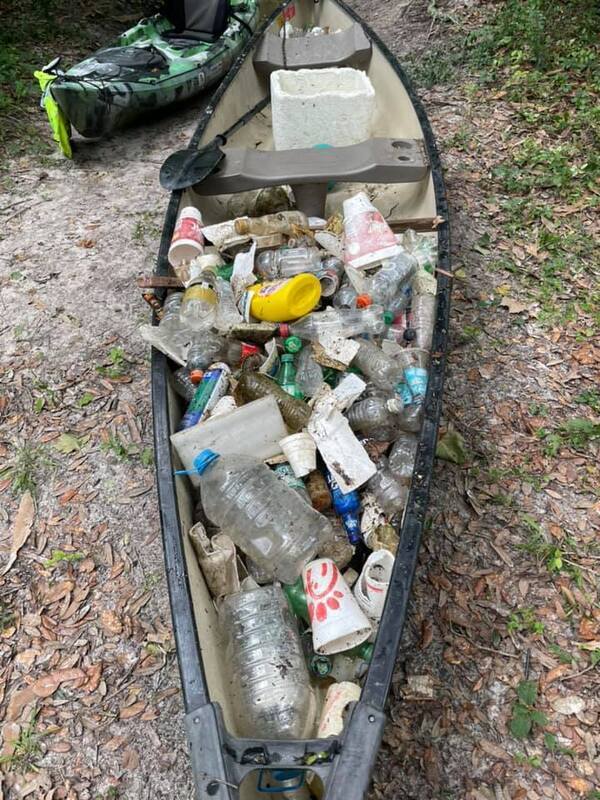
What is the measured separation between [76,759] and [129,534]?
971mm

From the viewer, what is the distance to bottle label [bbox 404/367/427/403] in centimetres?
246

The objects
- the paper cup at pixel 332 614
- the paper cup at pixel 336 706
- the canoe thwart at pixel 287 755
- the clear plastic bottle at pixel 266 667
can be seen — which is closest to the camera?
the canoe thwart at pixel 287 755

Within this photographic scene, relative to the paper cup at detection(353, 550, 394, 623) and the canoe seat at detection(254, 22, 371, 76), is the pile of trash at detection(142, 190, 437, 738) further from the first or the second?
the canoe seat at detection(254, 22, 371, 76)

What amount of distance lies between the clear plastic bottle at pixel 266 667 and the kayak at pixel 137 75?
4.86 meters

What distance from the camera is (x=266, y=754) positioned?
1.46 m

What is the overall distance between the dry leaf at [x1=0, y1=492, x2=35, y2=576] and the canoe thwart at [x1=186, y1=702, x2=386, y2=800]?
168 centimetres

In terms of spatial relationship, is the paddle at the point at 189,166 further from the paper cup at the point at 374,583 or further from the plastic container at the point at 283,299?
the paper cup at the point at 374,583

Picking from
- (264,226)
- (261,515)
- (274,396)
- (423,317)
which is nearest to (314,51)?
(264,226)

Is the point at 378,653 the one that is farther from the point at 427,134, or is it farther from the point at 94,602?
the point at 427,134

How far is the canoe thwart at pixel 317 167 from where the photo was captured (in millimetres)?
3412

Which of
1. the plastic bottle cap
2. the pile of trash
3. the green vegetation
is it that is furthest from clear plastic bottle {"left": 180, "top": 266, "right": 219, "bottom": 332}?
the green vegetation

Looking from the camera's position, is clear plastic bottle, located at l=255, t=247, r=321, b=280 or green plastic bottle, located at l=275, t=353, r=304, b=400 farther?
clear plastic bottle, located at l=255, t=247, r=321, b=280

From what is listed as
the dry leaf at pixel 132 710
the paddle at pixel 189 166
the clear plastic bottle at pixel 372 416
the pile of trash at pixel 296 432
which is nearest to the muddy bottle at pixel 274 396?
the pile of trash at pixel 296 432

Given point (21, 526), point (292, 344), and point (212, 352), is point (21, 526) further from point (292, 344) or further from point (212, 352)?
point (292, 344)
